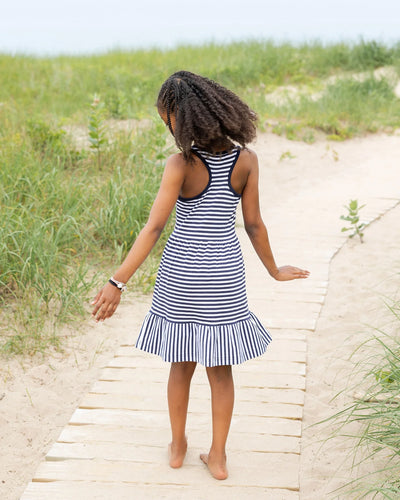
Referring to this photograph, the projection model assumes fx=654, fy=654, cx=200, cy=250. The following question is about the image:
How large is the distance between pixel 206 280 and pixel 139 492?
3.14 feet

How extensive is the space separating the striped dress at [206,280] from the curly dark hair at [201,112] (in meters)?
0.07

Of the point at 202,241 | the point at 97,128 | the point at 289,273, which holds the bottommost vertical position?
the point at 97,128

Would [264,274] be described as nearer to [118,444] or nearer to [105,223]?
[105,223]

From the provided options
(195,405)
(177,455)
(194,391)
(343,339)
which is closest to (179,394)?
(177,455)

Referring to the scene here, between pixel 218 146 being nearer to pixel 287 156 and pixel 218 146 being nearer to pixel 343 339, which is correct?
pixel 343 339

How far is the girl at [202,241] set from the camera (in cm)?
247

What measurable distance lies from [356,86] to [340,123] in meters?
2.25

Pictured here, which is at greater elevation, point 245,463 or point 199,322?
point 199,322

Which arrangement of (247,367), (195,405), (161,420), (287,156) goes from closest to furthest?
(161,420)
(195,405)
(247,367)
(287,156)

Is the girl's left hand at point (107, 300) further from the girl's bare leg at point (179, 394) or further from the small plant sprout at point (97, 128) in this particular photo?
the small plant sprout at point (97, 128)

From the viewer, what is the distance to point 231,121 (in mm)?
2479

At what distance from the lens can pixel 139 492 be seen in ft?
8.98

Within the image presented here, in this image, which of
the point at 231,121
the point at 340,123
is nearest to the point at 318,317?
the point at 231,121

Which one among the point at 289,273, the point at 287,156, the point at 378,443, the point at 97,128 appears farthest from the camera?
the point at 287,156
